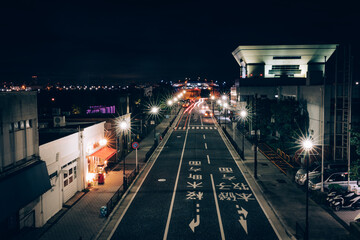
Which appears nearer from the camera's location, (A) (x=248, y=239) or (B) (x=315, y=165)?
(A) (x=248, y=239)

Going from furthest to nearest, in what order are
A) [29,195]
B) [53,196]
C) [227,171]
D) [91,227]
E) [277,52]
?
[277,52] < [227,171] < [53,196] < [91,227] < [29,195]

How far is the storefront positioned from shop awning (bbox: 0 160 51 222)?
23.5ft

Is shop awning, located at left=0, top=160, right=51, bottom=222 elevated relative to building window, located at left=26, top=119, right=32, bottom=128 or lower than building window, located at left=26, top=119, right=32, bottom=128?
lower

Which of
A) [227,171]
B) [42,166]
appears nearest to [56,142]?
[42,166]

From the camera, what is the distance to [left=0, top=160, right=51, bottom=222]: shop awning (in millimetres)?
11852

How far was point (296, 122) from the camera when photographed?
34969 millimetres

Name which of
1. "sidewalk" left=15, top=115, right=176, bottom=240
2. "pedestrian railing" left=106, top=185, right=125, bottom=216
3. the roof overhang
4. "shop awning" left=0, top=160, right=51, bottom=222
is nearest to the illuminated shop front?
"sidewalk" left=15, top=115, right=176, bottom=240

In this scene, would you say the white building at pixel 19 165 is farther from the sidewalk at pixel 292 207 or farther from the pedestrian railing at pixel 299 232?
the sidewalk at pixel 292 207

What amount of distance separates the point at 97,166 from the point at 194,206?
412 inches

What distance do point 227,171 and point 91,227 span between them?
14904 mm

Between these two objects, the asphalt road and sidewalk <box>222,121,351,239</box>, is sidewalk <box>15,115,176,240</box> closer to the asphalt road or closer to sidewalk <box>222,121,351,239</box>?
the asphalt road

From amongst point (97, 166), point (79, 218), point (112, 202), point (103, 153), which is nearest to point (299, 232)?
point (112, 202)

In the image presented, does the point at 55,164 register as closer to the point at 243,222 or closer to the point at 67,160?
the point at 67,160

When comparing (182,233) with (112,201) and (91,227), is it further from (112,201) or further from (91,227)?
(112,201)
